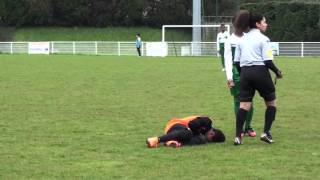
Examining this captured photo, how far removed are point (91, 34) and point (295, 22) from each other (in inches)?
1168

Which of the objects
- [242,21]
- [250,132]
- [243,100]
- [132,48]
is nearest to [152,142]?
[243,100]

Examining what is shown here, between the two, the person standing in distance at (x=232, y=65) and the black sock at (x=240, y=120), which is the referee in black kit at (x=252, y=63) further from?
the person standing in distance at (x=232, y=65)

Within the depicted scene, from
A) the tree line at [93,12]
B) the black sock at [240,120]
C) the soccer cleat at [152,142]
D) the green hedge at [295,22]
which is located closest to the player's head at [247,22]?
the black sock at [240,120]

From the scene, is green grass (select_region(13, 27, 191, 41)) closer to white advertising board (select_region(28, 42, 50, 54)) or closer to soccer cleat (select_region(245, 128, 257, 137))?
white advertising board (select_region(28, 42, 50, 54))

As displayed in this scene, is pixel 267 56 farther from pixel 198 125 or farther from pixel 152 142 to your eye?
pixel 152 142

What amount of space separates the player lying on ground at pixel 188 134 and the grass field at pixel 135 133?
152 mm

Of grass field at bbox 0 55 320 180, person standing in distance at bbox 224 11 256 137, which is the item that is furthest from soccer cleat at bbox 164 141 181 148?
person standing in distance at bbox 224 11 256 137

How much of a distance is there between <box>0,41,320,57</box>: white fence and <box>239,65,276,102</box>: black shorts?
33196mm

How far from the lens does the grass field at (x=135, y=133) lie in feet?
21.2

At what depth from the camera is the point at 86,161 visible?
696cm

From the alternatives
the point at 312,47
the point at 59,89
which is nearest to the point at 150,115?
the point at 59,89

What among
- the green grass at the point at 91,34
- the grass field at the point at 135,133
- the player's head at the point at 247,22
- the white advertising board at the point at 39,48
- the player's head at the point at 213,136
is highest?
the green grass at the point at 91,34

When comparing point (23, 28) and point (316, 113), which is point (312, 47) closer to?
point (316, 113)

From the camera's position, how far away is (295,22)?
44.8m
